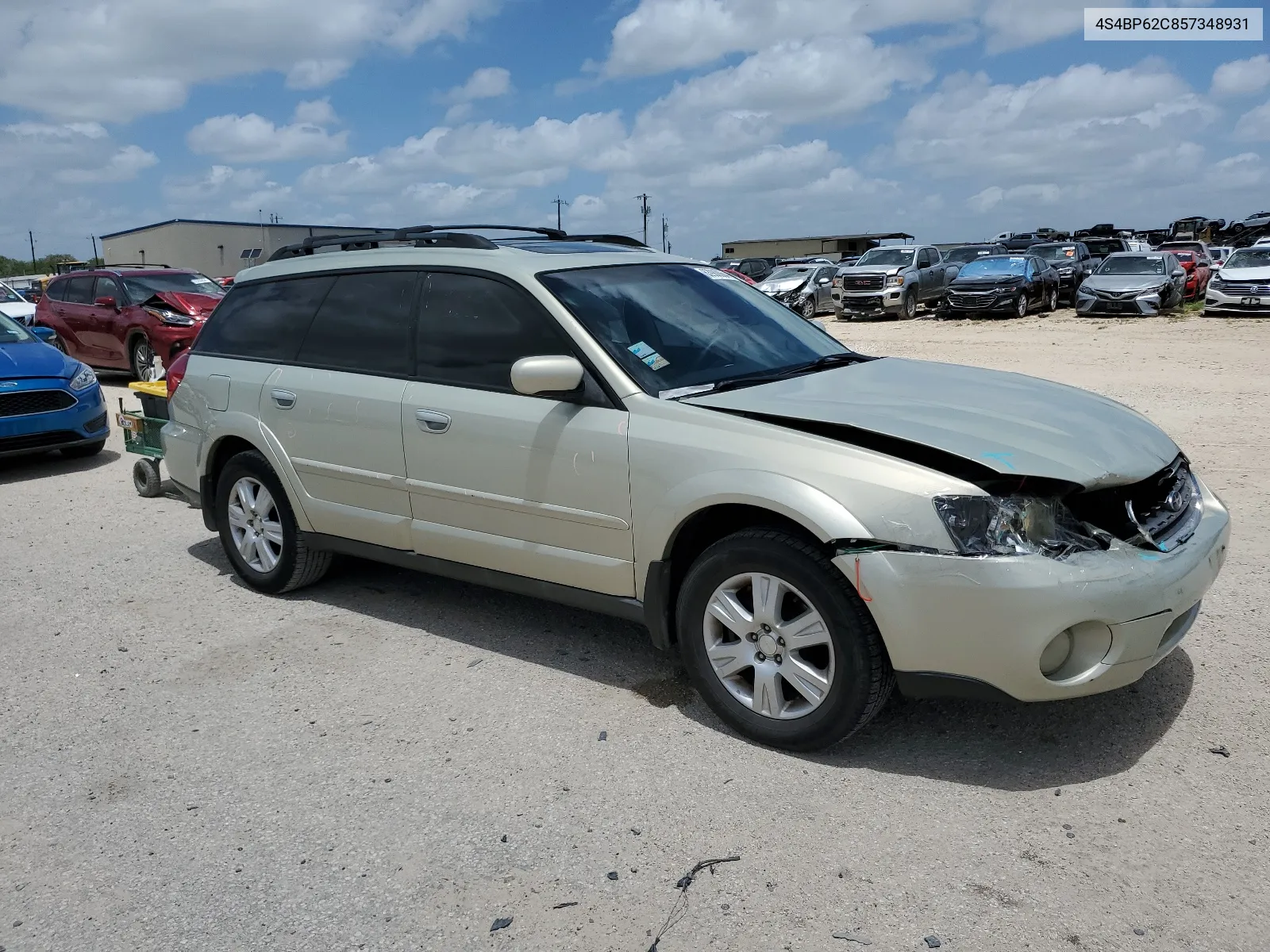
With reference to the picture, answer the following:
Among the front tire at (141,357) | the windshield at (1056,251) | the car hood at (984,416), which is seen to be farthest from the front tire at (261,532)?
the windshield at (1056,251)

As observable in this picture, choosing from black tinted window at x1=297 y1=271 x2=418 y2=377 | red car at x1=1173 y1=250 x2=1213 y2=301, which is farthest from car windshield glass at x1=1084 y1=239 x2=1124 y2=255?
black tinted window at x1=297 y1=271 x2=418 y2=377

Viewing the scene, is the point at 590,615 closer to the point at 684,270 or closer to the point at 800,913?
the point at 684,270

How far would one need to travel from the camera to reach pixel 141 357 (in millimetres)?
15320

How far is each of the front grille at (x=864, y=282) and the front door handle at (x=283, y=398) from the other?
938 inches

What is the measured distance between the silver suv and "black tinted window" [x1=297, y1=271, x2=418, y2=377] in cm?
2

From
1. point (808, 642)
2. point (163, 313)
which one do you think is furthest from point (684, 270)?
point (163, 313)

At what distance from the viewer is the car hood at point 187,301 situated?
15.1 metres

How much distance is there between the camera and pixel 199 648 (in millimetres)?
5020

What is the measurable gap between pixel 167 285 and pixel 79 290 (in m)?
1.63

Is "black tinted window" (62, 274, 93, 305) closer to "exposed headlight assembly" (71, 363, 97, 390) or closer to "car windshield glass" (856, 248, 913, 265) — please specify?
"exposed headlight assembly" (71, 363, 97, 390)

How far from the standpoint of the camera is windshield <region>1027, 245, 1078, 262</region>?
1214 inches

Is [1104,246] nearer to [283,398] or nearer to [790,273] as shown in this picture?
[790,273]

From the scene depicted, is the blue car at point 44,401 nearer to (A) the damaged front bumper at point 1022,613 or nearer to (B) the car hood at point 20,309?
(A) the damaged front bumper at point 1022,613

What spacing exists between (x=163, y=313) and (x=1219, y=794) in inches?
582
